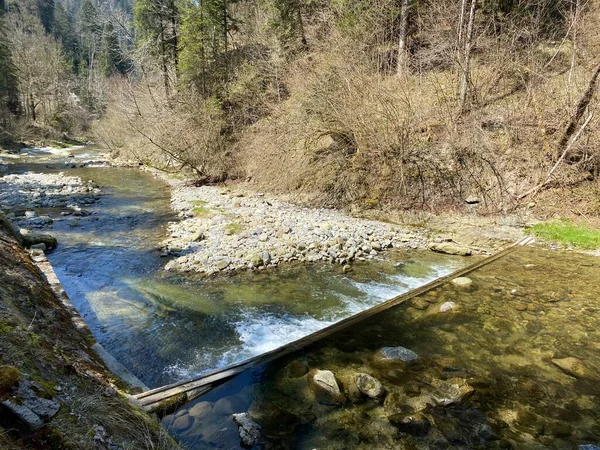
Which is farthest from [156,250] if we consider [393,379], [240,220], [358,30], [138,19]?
[138,19]

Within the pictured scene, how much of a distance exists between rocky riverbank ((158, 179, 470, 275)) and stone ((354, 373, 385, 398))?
3970 millimetres

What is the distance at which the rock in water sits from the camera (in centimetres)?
361

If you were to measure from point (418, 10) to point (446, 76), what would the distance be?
4.53 m

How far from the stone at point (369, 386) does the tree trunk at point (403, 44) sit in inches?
505

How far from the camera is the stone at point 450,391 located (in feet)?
13.6

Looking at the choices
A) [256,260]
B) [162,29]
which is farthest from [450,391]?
[162,29]

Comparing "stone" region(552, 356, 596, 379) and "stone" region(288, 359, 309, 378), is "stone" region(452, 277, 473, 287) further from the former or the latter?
"stone" region(288, 359, 309, 378)

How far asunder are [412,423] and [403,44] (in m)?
15.9

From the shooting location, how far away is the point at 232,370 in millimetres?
4512

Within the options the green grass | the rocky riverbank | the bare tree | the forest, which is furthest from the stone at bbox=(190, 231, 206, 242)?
the bare tree

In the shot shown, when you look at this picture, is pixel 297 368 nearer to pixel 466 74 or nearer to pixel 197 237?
pixel 197 237

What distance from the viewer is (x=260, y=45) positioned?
21.7 m

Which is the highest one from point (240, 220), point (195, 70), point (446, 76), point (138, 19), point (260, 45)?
point (138, 19)

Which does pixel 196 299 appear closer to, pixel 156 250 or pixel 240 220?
pixel 156 250
